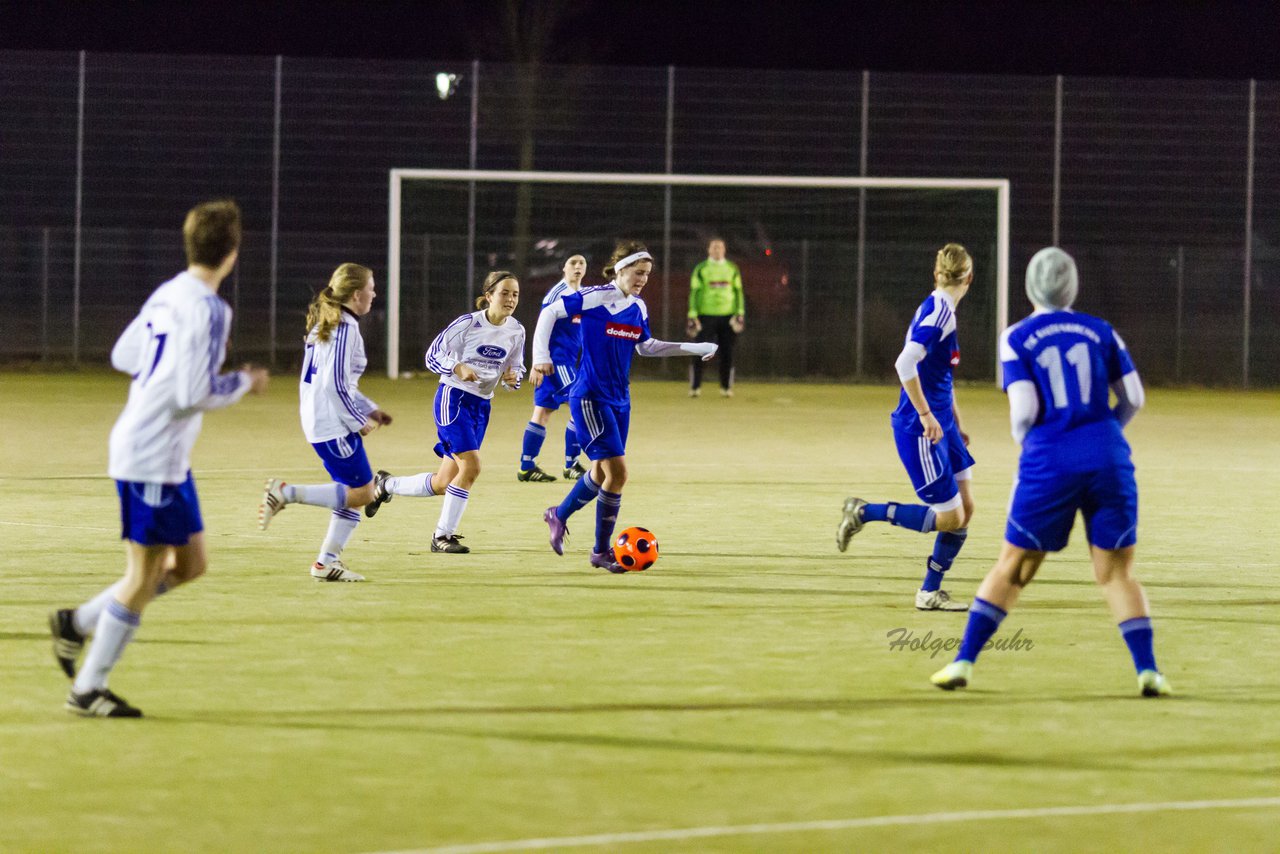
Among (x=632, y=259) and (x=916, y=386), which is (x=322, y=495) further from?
(x=916, y=386)

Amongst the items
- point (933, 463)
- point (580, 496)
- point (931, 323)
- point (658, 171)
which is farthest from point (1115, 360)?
point (658, 171)

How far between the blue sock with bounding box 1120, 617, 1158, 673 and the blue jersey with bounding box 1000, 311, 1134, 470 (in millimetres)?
584

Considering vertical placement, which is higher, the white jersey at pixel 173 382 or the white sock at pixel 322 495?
the white jersey at pixel 173 382

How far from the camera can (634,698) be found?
611 centimetres

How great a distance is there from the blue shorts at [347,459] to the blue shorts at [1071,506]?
146 inches

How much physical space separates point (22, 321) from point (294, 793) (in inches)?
926

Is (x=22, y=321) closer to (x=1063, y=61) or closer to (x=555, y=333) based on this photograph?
(x=555, y=333)

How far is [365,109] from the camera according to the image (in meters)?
27.2

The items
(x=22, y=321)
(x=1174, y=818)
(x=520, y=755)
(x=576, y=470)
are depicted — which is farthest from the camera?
(x=22, y=321)

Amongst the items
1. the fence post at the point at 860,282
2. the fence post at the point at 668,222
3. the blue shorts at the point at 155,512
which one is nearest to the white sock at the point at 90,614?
the blue shorts at the point at 155,512

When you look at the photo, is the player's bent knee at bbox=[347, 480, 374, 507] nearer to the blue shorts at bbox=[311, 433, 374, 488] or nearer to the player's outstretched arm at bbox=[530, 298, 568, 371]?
the blue shorts at bbox=[311, 433, 374, 488]

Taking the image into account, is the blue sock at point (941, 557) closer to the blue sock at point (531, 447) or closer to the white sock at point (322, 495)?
the white sock at point (322, 495)

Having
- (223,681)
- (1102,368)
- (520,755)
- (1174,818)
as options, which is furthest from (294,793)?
(1102,368)

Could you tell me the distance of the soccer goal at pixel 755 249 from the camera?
2628 centimetres
